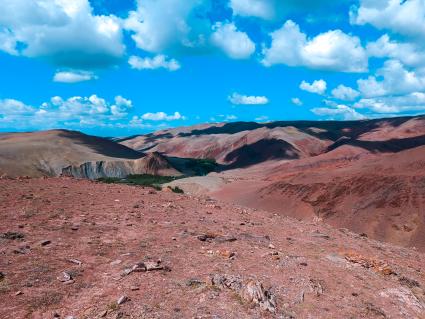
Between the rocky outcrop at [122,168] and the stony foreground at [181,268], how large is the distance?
2539 inches

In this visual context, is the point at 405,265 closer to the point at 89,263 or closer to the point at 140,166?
the point at 89,263

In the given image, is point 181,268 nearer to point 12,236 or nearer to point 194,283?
point 194,283

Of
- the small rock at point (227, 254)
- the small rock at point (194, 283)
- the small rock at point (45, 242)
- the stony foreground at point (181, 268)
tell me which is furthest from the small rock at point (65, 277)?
the small rock at point (227, 254)

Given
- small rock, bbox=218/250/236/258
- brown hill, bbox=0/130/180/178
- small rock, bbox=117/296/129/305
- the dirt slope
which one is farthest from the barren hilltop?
brown hill, bbox=0/130/180/178

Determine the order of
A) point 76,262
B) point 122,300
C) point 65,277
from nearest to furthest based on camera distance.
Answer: point 122,300 → point 65,277 → point 76,262

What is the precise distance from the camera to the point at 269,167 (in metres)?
111

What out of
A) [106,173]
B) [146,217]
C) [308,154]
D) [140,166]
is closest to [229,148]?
[308,154]

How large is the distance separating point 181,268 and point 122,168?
81426 millimetres

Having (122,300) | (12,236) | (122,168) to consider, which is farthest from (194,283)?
(122,168)

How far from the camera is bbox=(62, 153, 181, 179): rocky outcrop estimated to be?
82.9 m

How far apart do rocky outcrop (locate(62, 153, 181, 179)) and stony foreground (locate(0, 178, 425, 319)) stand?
6449 centimetres

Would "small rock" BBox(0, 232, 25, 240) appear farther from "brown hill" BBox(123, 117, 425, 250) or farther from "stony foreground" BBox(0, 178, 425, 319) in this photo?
"brown hill" BBox(123, 117, 425, 250)

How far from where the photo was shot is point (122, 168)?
91500mm

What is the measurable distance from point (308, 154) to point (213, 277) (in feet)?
390
